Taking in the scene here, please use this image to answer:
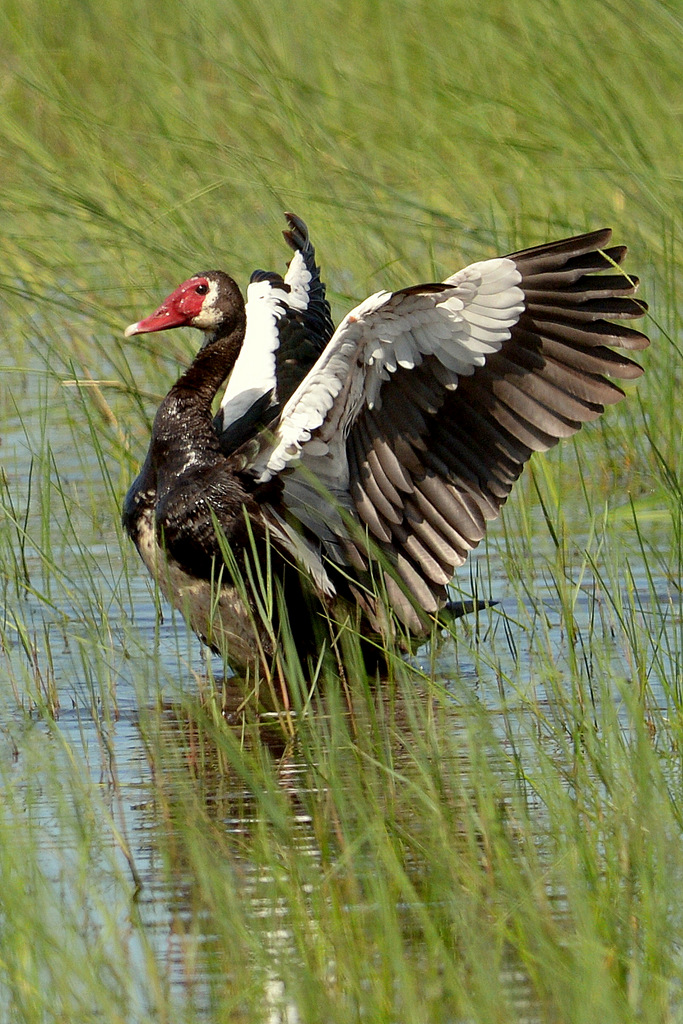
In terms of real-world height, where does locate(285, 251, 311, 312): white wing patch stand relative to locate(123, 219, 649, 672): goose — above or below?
above

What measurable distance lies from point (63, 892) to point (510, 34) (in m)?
3.74

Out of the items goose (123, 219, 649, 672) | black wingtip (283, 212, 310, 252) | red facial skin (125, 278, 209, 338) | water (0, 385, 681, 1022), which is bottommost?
water (0, 385, 681, 1022)

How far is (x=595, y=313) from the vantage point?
4137 mm

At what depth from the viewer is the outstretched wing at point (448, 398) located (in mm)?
4051

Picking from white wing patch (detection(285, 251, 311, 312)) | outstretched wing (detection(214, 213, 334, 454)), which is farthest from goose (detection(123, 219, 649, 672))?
white wing patch (detection(285, 251, 311, 312))

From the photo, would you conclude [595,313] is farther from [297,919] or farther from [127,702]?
[297,919]

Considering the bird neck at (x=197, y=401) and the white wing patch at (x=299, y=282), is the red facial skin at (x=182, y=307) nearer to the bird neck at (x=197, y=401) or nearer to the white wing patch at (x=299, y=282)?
the bird neck at (x=197, y=401)

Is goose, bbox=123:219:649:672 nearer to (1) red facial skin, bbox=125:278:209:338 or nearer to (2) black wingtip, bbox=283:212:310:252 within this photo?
(1) red facial skin, bbox=125:278:209:338

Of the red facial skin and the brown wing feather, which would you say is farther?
the red facial skin

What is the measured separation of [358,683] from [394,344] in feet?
3.64

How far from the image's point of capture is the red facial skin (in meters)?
5.30

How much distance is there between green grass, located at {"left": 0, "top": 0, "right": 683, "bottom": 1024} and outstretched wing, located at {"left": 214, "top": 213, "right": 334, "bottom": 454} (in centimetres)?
19

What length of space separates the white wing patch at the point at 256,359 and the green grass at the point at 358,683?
0.95ft

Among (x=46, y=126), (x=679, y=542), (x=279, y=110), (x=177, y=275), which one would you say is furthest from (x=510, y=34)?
(x=46, y=126)
